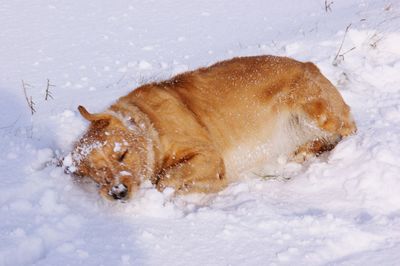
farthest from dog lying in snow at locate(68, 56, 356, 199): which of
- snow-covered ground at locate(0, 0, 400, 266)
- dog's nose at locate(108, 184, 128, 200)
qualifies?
snow-covered ground at locate(0, 0, 400, 266)

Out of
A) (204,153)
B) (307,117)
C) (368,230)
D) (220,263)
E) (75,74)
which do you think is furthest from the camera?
(75,74)

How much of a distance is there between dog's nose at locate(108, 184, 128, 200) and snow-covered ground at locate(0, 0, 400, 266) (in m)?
0.07

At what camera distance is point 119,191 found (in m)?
3.99

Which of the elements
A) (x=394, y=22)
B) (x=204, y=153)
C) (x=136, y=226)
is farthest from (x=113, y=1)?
(x=136, y=226)

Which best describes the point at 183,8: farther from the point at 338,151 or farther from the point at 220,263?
the point at 220,263

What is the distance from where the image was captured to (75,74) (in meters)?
6.30

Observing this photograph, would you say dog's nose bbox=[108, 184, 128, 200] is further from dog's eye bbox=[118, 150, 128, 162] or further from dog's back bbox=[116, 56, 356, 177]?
dog's back bbox=[116, 56, 356, 177]

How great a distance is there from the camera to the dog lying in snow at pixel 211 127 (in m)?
4.21

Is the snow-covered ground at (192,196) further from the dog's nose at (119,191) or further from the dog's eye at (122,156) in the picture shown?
the dog's eye at (122,156)

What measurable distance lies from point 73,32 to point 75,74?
1208mm

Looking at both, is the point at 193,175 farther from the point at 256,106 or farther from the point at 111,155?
the point at 256,106

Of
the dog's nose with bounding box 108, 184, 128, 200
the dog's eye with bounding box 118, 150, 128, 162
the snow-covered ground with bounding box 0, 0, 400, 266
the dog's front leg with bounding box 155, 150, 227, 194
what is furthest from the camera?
the dog's front leg with bounding box 155, 150, 227, 194

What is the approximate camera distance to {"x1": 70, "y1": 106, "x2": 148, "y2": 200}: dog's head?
4.09 m

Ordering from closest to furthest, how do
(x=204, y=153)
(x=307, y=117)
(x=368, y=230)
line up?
(x=368, y=230)
(x=204, y=153)
(x=307, y=117)
